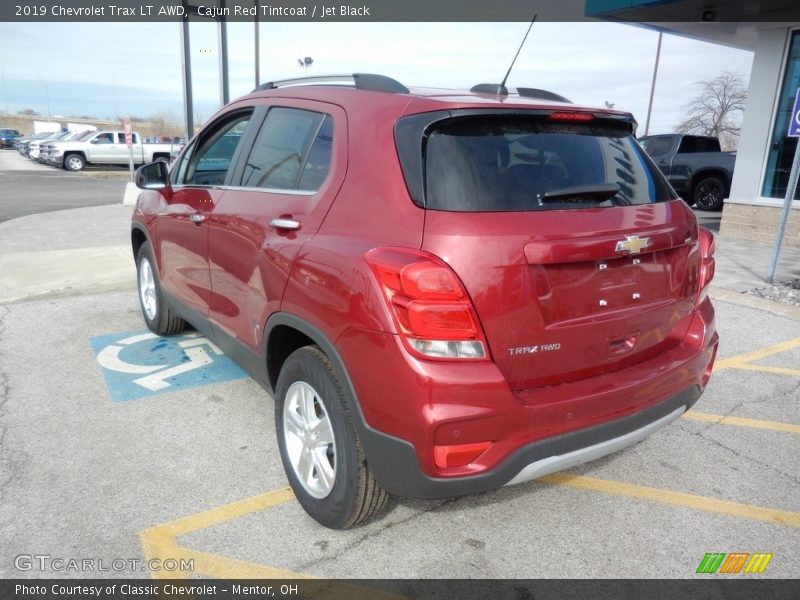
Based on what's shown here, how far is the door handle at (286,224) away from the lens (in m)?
2.65

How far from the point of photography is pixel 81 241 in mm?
9008

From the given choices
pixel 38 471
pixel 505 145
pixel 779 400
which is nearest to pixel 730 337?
pixel 779 400

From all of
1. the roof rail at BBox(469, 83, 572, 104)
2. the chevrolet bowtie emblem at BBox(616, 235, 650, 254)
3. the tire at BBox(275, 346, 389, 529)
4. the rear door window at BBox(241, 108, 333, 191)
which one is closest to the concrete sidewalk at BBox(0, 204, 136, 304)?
the rear door window at BBox(241, 108, 333, 191)

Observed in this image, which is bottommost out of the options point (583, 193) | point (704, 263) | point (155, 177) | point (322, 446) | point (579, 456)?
point (322, 446)

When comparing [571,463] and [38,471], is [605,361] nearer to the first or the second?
[571,463]

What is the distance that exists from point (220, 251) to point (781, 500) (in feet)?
10.3

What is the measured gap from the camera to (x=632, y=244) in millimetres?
2361

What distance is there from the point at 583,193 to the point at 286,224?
127 cm

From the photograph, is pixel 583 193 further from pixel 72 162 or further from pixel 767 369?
pixel 72 162

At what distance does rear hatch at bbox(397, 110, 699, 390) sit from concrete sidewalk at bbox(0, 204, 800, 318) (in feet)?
15.7

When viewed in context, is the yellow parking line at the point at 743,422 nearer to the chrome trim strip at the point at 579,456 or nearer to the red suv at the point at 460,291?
the red suv at the point at 460,291

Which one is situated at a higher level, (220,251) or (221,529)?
(220,251)

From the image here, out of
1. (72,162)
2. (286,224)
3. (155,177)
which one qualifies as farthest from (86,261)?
(72,162)

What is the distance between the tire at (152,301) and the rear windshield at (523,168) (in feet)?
9.96
